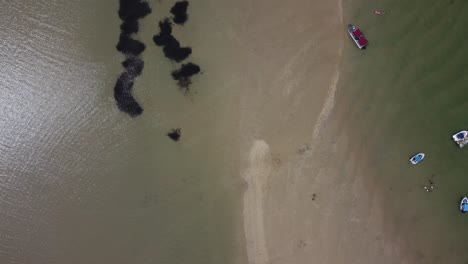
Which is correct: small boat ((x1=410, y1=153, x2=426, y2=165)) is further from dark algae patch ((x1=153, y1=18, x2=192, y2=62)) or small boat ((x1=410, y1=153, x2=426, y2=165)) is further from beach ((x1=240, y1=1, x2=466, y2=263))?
dark algae patch ((x1=153, y1=18, x2=192, y2=62))

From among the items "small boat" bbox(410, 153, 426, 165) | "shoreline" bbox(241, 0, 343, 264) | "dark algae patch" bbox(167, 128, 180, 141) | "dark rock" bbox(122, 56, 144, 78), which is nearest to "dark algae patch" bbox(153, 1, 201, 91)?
"dark rock" bbox(122, 56, 144, 78)

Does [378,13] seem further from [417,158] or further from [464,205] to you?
[464,205]

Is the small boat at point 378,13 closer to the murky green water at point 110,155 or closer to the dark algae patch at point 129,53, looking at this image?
the murky green water at point 110,155

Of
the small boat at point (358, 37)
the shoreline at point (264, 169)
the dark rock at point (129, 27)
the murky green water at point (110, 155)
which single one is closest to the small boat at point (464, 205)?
the shoreline at point (264, 169)

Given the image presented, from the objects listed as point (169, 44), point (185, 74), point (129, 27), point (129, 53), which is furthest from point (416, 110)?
point (129, 27)

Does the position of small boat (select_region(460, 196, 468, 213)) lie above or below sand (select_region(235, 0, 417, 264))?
below

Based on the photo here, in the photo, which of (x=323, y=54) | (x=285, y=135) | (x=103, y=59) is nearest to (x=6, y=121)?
(x=103, y=59)

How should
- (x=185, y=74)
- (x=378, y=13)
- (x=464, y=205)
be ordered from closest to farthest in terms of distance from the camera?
(x=464, y=205), (x=378, y=13), (x=185, y=74)
